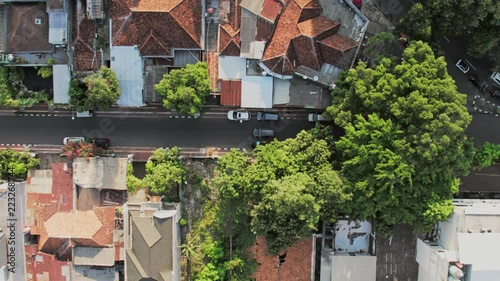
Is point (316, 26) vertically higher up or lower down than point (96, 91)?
higher up

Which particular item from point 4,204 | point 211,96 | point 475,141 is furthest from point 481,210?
point 4,204

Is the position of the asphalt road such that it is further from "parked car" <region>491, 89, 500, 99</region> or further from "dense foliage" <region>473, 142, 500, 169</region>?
"parked car" <region>491, 89, 500, 99</region>

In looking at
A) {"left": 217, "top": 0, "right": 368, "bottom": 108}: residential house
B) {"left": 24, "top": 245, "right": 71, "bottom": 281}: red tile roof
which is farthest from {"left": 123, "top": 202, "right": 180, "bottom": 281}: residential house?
{"left": 217, "top": 0, "right": 368, "bottom": 108}: residential house

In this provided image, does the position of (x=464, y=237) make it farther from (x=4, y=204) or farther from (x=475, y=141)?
(x=4, y=204)

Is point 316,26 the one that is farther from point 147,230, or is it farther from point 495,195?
point 495,195

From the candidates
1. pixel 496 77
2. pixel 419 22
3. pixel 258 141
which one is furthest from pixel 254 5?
pixel 496 77

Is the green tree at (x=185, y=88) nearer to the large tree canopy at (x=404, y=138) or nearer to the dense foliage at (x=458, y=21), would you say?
the large tree canopy at (x=404, y=138)
